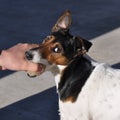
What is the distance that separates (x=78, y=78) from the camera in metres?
6.23

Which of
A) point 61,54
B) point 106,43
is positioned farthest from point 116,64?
point 61,54

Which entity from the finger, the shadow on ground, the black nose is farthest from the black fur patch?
the shadow on ground

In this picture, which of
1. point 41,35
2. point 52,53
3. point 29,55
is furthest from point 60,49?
point 41,35

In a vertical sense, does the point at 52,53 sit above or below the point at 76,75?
above

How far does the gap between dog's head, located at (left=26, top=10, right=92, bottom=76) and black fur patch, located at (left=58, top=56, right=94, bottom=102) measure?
0.41 feet

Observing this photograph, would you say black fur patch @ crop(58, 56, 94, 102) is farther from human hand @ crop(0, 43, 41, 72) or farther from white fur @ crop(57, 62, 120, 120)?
human hand @ crop(0, 43, 41, 72)

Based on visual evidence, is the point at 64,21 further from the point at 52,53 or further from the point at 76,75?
the point at 76,75

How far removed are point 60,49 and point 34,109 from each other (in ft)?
6.04

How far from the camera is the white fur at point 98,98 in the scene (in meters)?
6.07

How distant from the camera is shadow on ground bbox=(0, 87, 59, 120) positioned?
295 inches

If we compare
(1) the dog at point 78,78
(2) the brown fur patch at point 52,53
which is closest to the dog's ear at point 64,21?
(1) the dog at point 78,78

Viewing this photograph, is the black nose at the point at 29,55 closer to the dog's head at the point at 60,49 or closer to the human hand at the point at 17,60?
the dog's head at the point at 60,49

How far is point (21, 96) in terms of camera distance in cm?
798

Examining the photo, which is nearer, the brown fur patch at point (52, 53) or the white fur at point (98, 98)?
the brown fur patch at point (52, 53)
